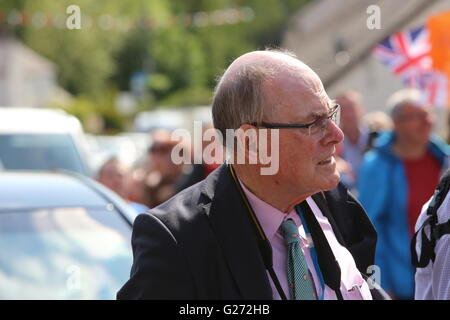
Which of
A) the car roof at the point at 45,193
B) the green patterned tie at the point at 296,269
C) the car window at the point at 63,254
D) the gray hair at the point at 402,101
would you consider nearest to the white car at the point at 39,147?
Answer: the gray hair at the point at 402,101

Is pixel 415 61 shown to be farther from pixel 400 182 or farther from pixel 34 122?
pixel 34 122

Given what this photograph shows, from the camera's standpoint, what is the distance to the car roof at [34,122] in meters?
9.25

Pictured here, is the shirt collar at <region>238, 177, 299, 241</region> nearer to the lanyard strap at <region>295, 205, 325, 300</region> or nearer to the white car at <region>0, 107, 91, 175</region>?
the lanyard strap at <region>295, 205, 325, 300</region>

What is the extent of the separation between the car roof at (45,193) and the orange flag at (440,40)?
2.61 metres

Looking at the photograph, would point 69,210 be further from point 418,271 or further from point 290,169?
point 290,169

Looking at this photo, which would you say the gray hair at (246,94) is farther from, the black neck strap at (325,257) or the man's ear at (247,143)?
the black neck strap at (325,257)

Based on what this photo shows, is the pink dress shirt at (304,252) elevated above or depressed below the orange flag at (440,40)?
below

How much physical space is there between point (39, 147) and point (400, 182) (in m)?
3.96

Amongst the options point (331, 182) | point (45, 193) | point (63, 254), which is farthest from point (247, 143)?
point (45, 193)

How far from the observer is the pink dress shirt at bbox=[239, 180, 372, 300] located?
8.67 feet

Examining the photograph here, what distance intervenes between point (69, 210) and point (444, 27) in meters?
2.94

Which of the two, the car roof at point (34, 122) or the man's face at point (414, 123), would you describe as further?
the car roof at point (34, 122)

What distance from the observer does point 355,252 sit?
2.95m
